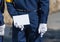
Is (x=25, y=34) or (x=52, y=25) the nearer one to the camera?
(x=25, y=34)

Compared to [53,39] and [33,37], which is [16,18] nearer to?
[33,37]

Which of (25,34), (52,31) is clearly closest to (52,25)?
(52,31)

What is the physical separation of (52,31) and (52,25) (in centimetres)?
37

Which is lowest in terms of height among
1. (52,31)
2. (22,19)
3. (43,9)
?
(52,31)

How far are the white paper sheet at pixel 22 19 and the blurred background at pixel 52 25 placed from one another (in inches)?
78.1

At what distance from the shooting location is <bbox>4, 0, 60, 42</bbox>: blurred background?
638cm

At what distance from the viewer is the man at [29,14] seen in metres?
4.07

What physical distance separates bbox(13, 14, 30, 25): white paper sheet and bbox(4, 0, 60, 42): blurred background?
1.98m

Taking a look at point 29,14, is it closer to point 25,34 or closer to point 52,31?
point 25,34

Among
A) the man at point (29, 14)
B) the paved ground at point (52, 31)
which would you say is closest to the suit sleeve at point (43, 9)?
the man at point (29, 14)

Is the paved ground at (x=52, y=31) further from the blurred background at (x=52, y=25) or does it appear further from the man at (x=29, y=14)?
the man at (x=29, y=14)

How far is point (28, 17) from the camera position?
4.08m

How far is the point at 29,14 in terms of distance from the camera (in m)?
4.08

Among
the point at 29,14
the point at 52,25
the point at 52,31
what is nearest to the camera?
the point at 29,14
